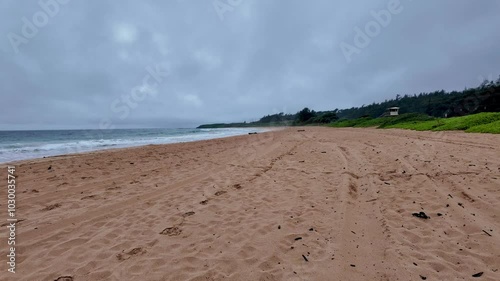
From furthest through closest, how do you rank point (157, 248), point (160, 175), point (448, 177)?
point (160, 175) < point (448, 177) < point (157, 248)

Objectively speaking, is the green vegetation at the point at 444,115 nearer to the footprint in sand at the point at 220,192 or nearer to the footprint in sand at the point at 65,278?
the footprint in sand at the point at 220,192

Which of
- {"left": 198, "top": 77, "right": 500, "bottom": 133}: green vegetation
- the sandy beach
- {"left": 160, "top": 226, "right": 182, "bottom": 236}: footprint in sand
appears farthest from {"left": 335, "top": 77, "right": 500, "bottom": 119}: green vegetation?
{"left": 160, "top": 226, "right": 182, "bottom": 236}: footprint in sand

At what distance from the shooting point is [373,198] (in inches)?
187

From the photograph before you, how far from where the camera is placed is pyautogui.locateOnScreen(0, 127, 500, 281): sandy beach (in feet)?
9.00

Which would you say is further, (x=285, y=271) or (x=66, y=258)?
(x=66, y=258)

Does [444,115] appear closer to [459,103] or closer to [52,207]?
[459,103]

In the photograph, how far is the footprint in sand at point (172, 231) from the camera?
369 centimetres

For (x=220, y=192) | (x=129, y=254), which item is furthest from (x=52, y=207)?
(x=220, y=192)

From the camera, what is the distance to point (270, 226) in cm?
380

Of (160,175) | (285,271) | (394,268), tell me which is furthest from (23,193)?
(394,268)

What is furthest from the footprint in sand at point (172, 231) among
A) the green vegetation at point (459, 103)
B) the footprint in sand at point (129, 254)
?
the green vegetation at point (459, 103)

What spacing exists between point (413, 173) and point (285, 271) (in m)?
5.26

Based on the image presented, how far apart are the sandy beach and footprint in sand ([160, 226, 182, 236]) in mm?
17

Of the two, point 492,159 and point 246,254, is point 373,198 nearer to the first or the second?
point 246,254
